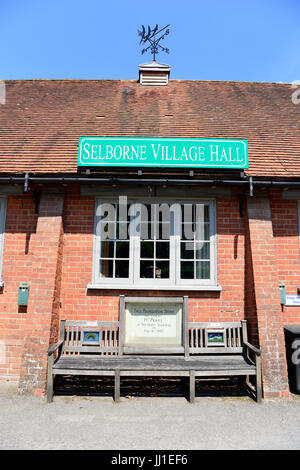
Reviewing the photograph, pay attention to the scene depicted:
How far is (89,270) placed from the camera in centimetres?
620

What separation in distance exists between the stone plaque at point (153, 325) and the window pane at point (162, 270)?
660 millimetres

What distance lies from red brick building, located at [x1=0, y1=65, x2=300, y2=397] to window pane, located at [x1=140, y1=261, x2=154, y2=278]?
0.16 metres

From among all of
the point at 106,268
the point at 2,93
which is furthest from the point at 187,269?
the point at 2,93

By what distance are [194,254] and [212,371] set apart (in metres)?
2.23

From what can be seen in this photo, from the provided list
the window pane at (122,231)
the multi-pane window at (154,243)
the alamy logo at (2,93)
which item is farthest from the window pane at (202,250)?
the alamy logo at (2,93)

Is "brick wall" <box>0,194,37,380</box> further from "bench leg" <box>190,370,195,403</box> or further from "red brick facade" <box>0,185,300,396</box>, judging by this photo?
"bench leg" <box>190,370,195,403</box>

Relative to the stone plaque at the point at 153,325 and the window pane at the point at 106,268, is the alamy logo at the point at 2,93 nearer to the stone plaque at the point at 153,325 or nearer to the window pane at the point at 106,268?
the window pane at the point at 106,268

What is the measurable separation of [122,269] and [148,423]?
112 inches

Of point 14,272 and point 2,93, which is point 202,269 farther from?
point 2,93

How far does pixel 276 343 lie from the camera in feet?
18.0

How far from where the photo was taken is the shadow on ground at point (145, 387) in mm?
5254

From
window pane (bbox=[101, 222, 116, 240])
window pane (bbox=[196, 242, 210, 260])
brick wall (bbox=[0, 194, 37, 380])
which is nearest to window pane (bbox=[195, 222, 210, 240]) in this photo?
window pane (bbox=[196, 242, 210, 260])
